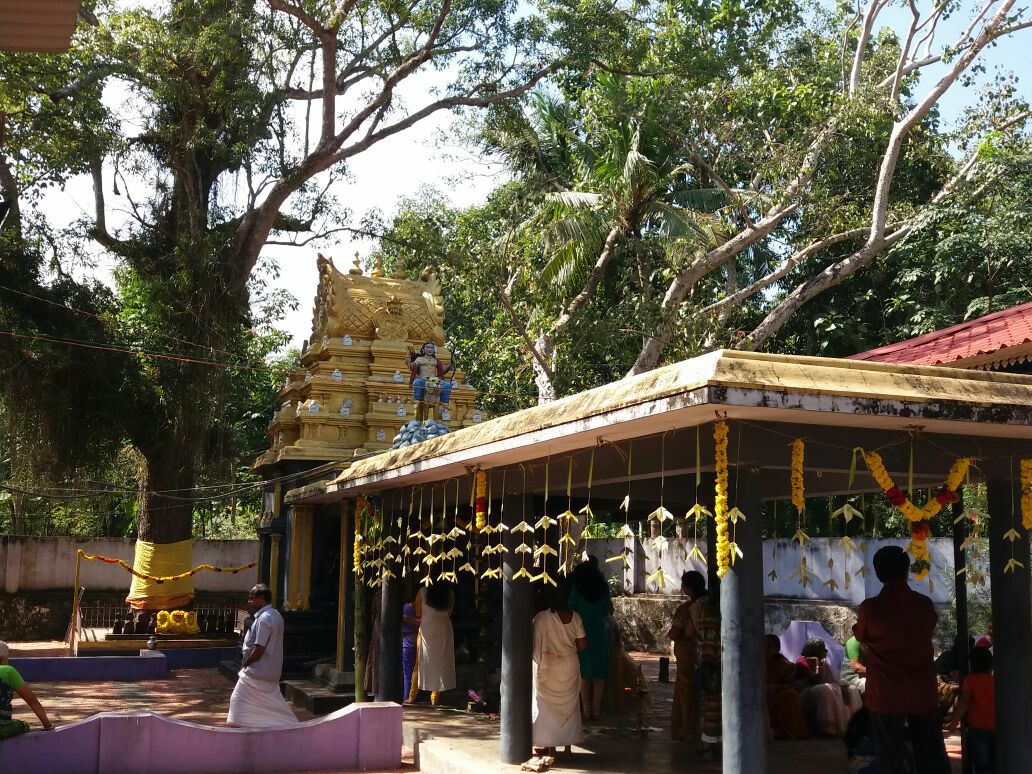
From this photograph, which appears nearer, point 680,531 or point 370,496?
point 370,496

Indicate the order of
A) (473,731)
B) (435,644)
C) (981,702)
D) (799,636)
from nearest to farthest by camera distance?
(981,702) → (473,731) → (435,644) → (799,636)

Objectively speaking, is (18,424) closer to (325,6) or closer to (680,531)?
(325,6)

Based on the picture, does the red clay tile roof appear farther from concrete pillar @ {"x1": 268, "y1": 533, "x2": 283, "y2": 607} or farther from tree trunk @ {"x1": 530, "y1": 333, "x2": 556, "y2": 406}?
concrete pillar @ {"x1": 268, "y1": 533, "x2": 283, "y2": 607}

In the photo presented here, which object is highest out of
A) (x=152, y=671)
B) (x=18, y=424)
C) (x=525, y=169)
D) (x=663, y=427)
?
(x=525, y=169)

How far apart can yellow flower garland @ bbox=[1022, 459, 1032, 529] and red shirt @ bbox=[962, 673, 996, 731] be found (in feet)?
3.92

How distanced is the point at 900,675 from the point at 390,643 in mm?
5642

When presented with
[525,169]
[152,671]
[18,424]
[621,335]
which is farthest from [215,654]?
[525,169]

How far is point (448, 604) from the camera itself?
467 inches

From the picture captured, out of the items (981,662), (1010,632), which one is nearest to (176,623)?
(981,662)

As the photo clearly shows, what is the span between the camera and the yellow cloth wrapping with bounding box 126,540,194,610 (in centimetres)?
1800

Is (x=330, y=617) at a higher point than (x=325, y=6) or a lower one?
lower

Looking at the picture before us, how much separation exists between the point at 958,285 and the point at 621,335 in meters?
6.21

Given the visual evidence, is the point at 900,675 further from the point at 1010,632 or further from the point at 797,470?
the point at 797,470

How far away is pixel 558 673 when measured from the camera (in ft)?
26.4
